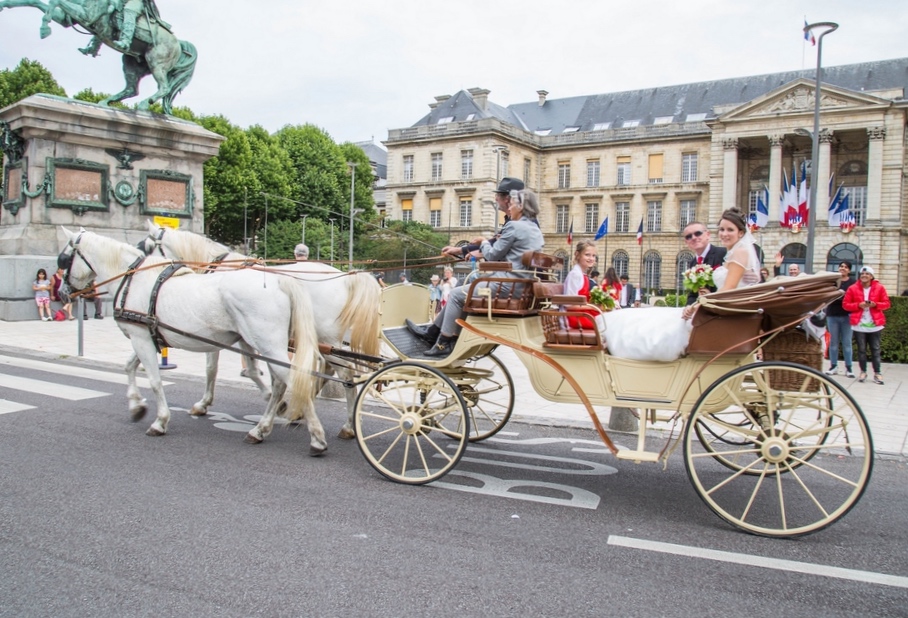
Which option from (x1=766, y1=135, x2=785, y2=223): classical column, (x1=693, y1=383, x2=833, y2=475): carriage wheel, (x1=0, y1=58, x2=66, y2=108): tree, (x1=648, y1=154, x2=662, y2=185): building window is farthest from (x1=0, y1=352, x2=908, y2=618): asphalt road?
(x1=648, y1=154, x2=662, y2=185): building window

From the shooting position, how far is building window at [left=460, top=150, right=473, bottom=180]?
71250 millimetres

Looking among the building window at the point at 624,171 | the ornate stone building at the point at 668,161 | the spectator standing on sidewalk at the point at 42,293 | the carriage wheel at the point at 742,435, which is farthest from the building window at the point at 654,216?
the carriage wheel at the point at 742,435

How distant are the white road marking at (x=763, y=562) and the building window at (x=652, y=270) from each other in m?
67.5

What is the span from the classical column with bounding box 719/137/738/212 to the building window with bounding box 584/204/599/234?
13.9 meters

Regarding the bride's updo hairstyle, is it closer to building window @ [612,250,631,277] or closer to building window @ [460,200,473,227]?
building window @ [460,200,473,227]

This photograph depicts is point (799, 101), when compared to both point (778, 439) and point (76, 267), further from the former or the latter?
point (76, 267)

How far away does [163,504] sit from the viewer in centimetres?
500

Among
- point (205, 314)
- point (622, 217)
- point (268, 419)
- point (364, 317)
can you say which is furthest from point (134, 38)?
point (622, 217)

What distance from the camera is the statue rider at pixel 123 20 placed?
1698 cm

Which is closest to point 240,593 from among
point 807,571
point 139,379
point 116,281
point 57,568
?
point 57,568

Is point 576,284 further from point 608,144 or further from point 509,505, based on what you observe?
point 608,144

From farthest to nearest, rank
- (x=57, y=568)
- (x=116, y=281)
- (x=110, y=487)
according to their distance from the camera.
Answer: (x=116, y=281) → (x=110, y=487) → (x=57, y=568)

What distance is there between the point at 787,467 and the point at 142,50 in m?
18.4

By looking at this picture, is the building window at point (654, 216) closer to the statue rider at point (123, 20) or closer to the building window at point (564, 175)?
the building window at point (564, 175)
